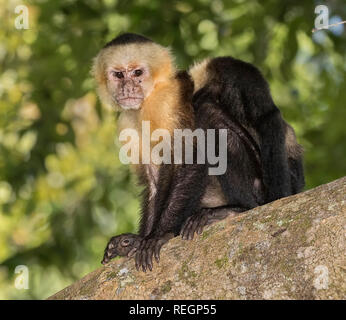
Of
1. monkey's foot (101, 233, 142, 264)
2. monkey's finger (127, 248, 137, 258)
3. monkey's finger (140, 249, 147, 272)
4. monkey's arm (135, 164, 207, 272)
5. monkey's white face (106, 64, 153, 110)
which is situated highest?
monkey's white face (106, 64, 153, 110)

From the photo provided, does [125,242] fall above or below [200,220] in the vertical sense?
below

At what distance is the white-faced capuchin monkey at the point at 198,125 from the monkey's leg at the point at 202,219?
0.01 m

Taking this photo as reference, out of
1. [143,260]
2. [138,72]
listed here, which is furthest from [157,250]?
[138,72]

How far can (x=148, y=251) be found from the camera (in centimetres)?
326

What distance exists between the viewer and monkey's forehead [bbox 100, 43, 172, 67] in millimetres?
4379

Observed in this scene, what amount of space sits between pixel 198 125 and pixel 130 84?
0.61 metres

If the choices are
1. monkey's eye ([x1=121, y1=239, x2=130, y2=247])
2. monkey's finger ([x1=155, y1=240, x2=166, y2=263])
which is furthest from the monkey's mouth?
monkey's finger ([x1=155, y1=240, x2=166, y2=263])

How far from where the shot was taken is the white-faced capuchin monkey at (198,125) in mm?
3990

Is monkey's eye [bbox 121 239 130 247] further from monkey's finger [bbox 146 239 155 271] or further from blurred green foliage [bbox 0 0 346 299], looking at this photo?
blurred green foliage [bbox 0 0 346 299]

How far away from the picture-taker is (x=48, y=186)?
820 cm

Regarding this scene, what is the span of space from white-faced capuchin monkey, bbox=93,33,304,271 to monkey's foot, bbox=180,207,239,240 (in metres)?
0.01

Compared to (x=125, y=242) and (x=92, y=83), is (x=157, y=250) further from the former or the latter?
(x=92, y=83)

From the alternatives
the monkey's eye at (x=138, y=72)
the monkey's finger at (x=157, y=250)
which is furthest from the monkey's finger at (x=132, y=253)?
the monkey's eye at (x=138, y=72)

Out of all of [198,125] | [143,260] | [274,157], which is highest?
[198,125]
